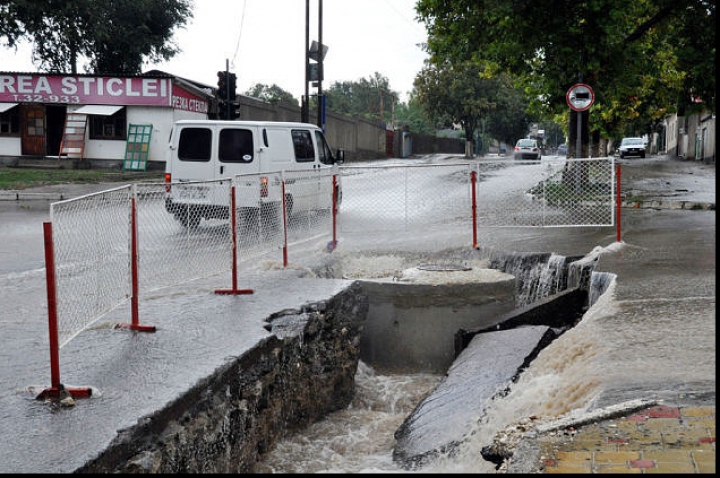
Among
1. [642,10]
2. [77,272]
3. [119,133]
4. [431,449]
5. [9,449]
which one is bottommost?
[431,449]

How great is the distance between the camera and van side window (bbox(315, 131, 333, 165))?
14.6 metres

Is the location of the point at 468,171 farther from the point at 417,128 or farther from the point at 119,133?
the point at 417,128

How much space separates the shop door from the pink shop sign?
1.43ft

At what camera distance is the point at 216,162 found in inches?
525

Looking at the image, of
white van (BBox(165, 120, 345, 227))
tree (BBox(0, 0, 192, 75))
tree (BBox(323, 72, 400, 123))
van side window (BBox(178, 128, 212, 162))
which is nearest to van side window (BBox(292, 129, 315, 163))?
white van (BBox(165, 120, 345, 227))

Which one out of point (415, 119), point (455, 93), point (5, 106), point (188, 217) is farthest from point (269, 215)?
point (415, 119)

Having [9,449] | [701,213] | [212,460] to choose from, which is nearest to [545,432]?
[212,460]

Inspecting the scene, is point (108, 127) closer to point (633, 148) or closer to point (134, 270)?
point (134, 270)

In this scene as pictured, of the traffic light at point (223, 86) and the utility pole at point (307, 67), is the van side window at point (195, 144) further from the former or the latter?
the utility pole at point (307, 67)

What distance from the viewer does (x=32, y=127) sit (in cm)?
3114

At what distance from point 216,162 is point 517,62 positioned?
7.98 m

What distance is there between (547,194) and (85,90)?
77.2ft

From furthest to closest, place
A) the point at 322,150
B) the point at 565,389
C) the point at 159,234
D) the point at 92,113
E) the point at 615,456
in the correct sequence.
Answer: the point at 92,113 < the point at 322,150 < the point at 159,234 < the point at 565,389 < the point at 615,456

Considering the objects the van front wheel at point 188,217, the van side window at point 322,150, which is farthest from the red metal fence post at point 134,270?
the van side window at point 322,150
